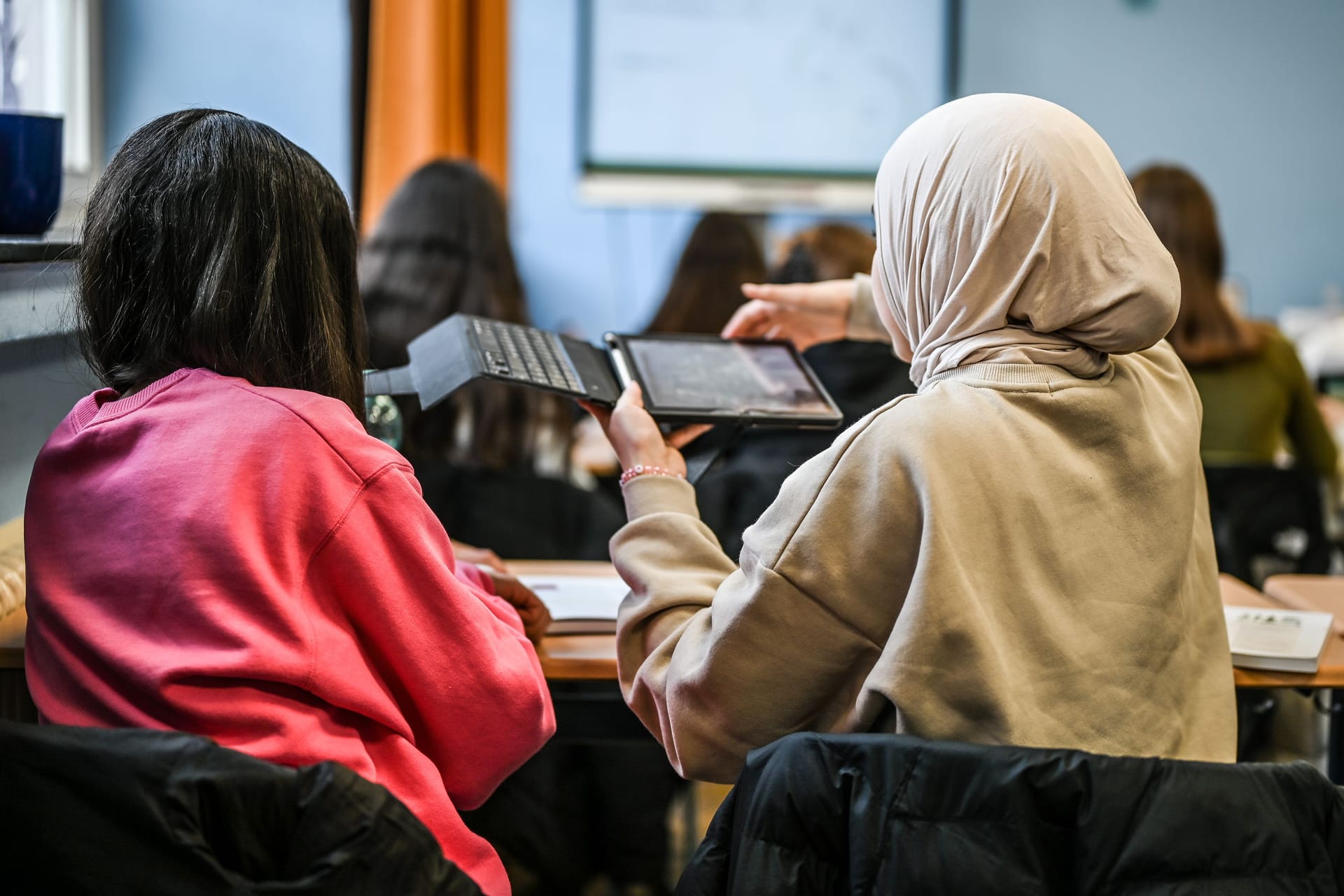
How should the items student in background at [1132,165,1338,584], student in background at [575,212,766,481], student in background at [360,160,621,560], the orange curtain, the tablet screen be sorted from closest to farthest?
the tablet screen < student in background at [360,160,621,560] < student in background at [1132,165,1338,584] < student in background at [575,212,766,481] < the orange curtain

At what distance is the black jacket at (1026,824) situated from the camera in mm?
723

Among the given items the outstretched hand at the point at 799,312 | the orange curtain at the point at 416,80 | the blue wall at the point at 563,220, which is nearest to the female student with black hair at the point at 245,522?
the outstretched hand at the point at 799,312

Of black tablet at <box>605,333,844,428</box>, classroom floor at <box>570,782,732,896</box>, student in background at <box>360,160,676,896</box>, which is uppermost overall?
black tablet at <box>605,333,844,428</box>

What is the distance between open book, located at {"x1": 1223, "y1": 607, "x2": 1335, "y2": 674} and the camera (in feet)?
4.17

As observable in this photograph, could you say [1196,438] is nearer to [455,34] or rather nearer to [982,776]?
[982,776]

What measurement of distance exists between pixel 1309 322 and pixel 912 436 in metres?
3.52

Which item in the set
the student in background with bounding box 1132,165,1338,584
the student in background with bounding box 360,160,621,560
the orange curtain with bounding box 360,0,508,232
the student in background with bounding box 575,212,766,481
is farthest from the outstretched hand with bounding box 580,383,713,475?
the orange curtain with bounding box 360,0,508,232

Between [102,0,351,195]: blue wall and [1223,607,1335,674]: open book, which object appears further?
[102,0,351,195]: blue wall

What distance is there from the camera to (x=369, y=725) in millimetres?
983

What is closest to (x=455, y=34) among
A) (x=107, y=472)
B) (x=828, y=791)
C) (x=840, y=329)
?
(x=840, y=329)

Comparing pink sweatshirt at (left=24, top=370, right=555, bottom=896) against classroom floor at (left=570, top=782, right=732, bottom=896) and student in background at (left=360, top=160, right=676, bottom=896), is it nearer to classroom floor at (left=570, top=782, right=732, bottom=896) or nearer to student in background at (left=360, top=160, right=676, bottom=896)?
student in background at (left=360, top=160, right=676, bottom=896)

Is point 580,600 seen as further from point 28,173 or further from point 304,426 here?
point 28,173

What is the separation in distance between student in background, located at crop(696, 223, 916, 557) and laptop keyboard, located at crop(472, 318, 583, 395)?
Result: 7.1 inches

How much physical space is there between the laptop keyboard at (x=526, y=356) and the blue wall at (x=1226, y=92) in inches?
123
